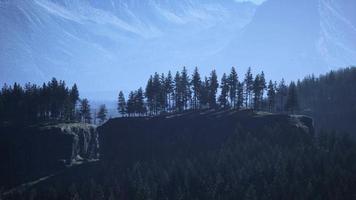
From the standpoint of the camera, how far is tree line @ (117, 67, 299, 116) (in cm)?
12744

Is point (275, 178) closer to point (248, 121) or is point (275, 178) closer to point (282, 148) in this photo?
point (282, 148)

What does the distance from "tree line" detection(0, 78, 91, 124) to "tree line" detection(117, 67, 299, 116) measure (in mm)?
15317

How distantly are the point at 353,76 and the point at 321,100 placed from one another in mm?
13820

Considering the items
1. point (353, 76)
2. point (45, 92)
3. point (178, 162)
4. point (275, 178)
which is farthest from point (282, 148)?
point (353, 76)

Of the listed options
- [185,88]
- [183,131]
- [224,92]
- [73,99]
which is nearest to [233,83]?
[224,92]

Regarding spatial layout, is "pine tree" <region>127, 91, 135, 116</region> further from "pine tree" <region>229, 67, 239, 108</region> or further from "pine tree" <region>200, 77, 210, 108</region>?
"pine tree" <region>229, 67, 239, 108</region>

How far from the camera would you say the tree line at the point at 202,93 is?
12744cm

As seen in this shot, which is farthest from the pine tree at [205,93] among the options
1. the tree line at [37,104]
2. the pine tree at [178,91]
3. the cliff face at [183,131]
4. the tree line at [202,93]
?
the tree line at [37,104]

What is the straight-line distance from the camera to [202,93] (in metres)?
129

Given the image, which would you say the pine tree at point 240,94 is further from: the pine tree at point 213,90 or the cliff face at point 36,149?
the cliff face at point 36,149

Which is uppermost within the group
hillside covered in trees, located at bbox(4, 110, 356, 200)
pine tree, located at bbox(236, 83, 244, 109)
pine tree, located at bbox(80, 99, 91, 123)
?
pine tree, located at bbox(236, 83, 244, 109)

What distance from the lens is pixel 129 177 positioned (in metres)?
93.8

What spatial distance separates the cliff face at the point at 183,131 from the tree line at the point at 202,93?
12.4 metres

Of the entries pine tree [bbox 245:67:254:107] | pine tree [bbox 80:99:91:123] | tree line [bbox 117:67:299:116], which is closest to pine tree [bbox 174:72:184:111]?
tree line [bbox 117:67:299:116]
